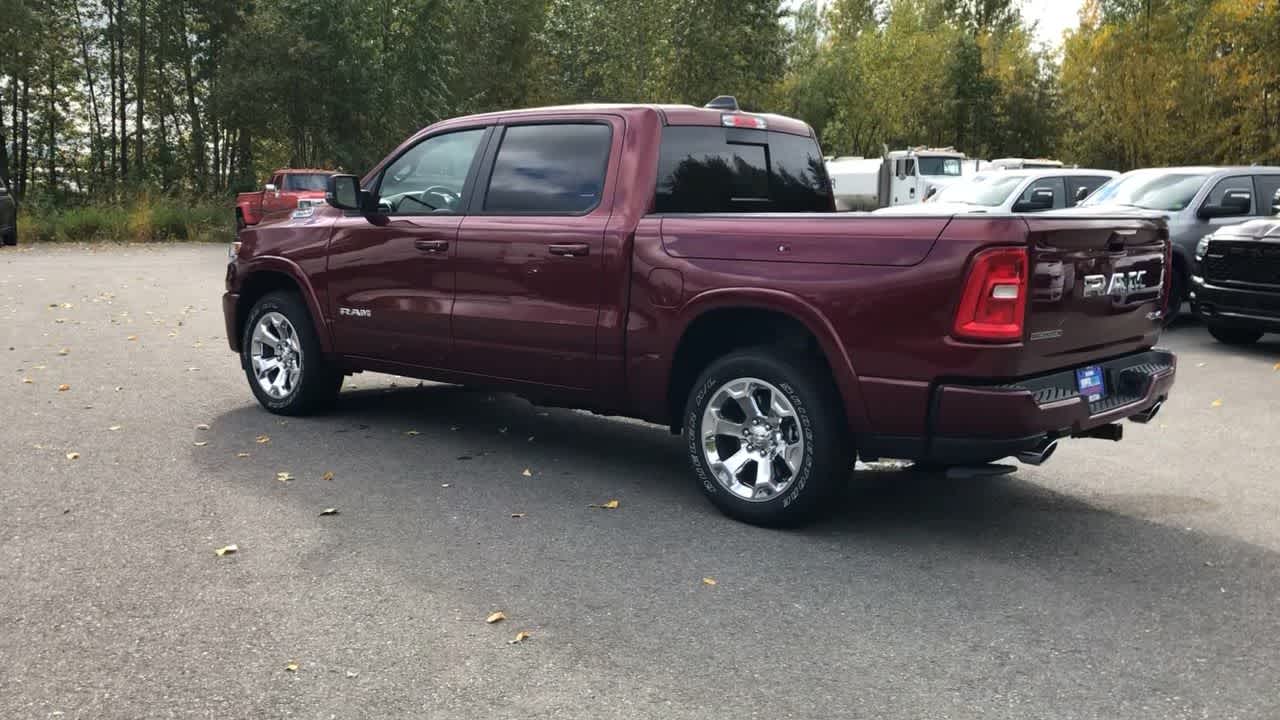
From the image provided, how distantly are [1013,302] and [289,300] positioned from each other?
478 centimetres

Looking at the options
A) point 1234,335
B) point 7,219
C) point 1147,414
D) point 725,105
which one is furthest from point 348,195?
point 7,219

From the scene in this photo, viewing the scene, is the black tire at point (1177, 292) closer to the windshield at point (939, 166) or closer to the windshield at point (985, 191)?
the windshield at point (985, 191)

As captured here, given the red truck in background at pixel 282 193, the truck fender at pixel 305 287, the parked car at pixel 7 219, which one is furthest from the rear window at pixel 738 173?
the parked car at pixel 7 219

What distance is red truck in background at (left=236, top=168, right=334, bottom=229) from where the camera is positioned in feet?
85.9

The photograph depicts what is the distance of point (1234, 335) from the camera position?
12117 millimetres

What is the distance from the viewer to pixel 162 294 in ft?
53.2

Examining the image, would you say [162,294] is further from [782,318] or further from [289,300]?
[782,318]

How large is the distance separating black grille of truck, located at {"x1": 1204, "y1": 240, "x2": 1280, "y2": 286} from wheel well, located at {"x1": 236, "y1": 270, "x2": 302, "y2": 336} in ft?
28.3

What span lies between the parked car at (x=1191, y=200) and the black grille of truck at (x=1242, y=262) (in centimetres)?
134

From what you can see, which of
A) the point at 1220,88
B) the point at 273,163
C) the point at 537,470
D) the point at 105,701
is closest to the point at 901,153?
the point at 1220,88

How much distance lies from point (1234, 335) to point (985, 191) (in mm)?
5159

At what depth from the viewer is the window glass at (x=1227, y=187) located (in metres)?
13.2

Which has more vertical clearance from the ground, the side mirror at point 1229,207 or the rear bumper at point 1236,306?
the side mirror at point 1229,207

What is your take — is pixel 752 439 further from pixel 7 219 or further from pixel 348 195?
pixel 7 219
